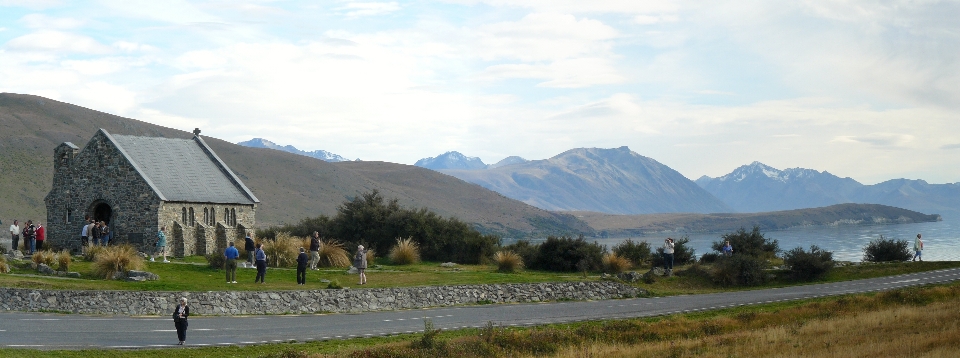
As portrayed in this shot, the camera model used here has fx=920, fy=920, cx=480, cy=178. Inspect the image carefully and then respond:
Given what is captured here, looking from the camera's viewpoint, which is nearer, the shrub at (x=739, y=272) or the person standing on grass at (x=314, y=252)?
the person standing on grass at (x=314, y=252)

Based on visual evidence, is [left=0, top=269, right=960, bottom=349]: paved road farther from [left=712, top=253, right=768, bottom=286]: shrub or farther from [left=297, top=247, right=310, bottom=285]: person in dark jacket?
[left=297, top=247, right=310, bottom=285]: person in dark jacket

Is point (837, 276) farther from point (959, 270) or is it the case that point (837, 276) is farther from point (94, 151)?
point (94, 151)

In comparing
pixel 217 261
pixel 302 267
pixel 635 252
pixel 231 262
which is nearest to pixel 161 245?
pixel 217 261

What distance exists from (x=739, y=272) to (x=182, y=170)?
1178 inches

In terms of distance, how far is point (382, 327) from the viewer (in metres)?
28.4

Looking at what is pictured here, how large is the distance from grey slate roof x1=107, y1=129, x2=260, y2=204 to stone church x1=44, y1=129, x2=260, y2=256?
0.23 ft

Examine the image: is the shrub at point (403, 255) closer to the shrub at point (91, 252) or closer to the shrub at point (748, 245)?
the shrub at point (91, 252)

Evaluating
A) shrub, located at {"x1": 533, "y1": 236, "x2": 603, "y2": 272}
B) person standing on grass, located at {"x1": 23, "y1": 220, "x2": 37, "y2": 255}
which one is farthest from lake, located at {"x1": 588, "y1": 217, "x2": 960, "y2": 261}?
person standing on grass, located at {"x1": 23, "y1": 220, "x2": 37, "y2": 255}

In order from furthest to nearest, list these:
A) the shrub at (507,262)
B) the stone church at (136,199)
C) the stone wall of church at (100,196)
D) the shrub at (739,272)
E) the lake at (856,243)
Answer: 1. the lake at (856,243)
2. the shrub at (507,262)
3. the stone church at (136,199)
4. the stone wall of church at (100,196)
5. the shrub at (739,272)

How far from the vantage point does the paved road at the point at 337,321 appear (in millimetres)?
24422

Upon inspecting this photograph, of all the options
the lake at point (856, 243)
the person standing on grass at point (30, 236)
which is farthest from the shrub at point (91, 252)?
the lake at point (856, 243)

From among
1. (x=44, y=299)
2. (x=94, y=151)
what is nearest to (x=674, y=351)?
(x=44, y=299)

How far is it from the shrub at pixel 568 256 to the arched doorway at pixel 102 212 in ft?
73.9

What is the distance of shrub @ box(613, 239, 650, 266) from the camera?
5078 cm
